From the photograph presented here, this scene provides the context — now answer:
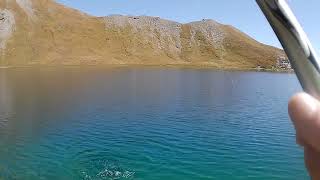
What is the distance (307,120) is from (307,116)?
3 cm

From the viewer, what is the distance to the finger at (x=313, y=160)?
2602 millimetres

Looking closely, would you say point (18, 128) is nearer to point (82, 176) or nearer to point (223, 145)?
point (82, 176)

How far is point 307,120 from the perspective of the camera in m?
2.38

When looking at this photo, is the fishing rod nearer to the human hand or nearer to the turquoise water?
the human hand

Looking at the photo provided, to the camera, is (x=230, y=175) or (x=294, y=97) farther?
(x=230, y=175)

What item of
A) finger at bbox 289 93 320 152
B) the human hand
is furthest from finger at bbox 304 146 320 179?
finger at bbox 289 93 320 152

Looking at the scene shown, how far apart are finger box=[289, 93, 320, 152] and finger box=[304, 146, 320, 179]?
0.39 ft

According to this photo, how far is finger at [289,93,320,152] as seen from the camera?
2.30 meters

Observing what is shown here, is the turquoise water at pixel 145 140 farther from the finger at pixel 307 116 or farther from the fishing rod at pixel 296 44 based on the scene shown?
the fishing rod at pixel 296 44

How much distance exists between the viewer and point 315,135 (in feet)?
7.80

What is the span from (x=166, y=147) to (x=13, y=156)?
1563cm

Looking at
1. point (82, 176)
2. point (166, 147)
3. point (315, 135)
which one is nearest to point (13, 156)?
point (82, 176)

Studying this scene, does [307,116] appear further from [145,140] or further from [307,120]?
[145,140]

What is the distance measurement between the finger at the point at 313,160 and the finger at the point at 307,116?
0.12 meters
